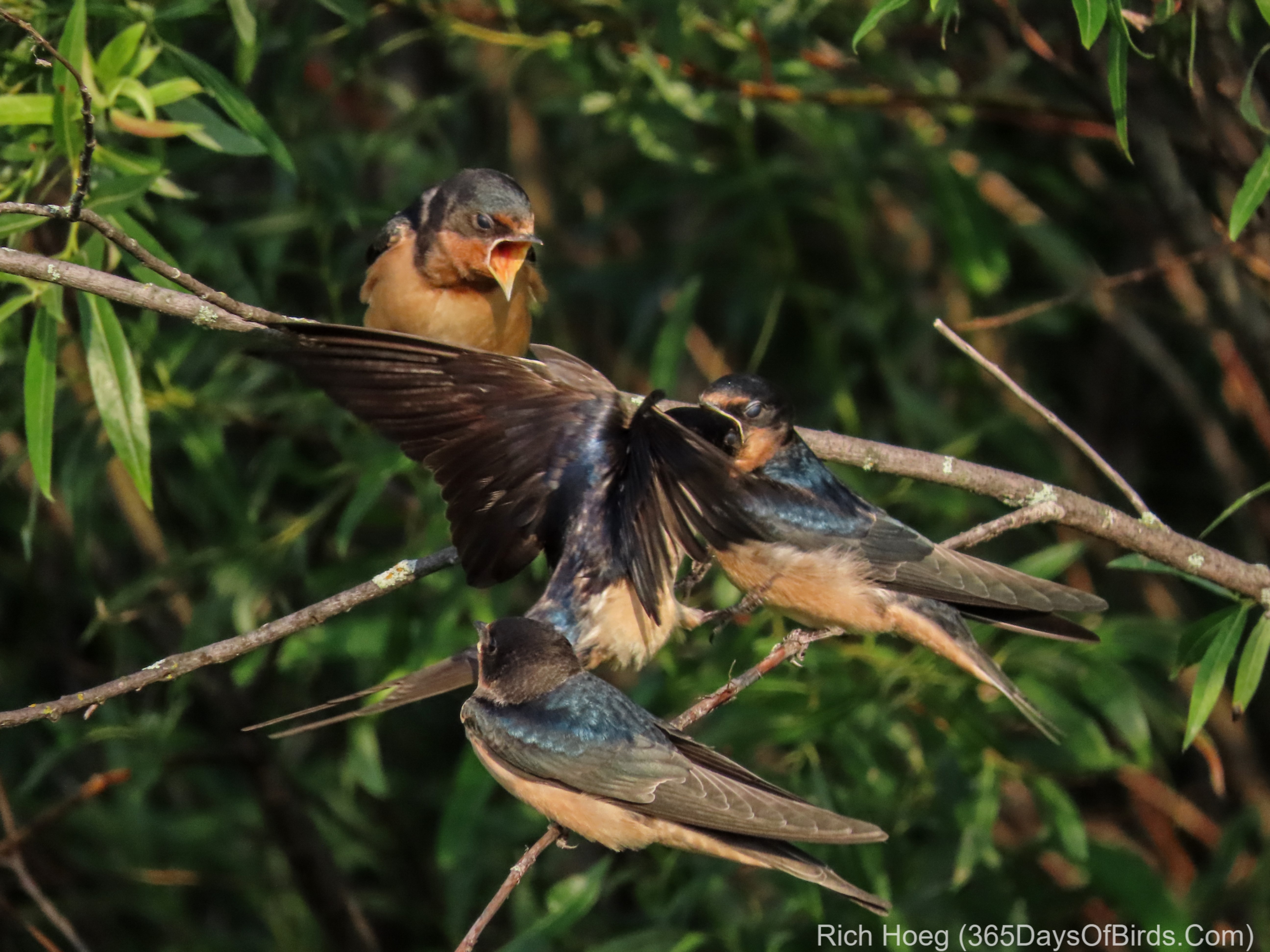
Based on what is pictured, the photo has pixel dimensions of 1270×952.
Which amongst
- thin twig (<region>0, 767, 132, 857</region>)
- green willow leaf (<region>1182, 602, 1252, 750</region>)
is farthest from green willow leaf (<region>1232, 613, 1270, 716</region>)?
thin twig (<region>0, 767, 132, 857</region>)

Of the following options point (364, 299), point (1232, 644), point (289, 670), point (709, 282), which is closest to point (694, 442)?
point (1232, 644)

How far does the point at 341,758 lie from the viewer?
18.0ft

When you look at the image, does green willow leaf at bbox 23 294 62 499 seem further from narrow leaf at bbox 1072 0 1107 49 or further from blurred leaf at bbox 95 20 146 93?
narrow leaf at bbox 1072 0 1107 49

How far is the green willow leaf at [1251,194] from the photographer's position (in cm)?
275

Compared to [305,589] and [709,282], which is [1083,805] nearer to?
[709,282]

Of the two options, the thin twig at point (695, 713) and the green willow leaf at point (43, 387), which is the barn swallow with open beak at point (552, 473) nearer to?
the thin twig at point (695, 713)

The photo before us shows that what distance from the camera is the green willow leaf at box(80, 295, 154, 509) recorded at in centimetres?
278

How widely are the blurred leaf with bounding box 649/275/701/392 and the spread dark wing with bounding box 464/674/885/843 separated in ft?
5.03

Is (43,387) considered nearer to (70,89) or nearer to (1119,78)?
(70,89)

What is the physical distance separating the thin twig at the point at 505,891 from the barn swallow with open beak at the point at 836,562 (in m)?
0.89

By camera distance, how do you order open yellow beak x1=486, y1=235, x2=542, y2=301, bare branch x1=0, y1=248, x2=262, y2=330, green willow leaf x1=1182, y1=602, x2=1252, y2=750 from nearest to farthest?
bare branch x1=0, y1=248, x2=262, y2=330 → green willow leaf x1=1182, y1=602, x2=1252, y2=750 → open yellow beak x1=486, y1=235, x2=542, y2=301

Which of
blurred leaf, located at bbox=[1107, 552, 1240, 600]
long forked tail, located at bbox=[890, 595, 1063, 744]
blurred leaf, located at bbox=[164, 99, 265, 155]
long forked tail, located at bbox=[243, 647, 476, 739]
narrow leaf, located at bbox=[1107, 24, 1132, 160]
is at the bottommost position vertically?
long forked tail, located at bbox=[890, 595, 1063, 744]

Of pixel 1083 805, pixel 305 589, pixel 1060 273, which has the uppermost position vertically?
pixel 1060 273

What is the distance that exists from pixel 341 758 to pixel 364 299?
2.33m
